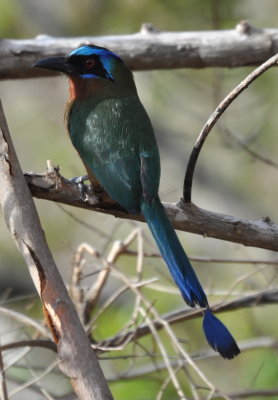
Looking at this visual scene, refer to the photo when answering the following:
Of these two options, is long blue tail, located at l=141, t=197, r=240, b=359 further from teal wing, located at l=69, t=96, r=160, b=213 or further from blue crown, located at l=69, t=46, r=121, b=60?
blue crown, located at l=69, t=46, r=121, b=60

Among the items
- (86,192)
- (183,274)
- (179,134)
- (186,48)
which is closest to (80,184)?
(86,192)

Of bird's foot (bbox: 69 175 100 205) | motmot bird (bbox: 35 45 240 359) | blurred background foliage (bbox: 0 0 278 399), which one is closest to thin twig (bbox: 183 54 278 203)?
motmot bird (bbox: 35 45 240 359)

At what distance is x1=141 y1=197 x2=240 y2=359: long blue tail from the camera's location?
253 centimetres

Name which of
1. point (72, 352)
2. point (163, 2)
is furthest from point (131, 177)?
point (163, 2)

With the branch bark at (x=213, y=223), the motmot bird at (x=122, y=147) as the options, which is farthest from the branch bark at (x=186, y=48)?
the branch bark at (x=213, y=223)

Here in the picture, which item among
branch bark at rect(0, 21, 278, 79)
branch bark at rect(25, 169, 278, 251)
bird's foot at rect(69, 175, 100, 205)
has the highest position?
branch bark at rect(0, 21, 278, 79)

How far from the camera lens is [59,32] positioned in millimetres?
7066

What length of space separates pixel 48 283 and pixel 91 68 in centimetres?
136

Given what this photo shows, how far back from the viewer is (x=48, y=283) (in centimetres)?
229

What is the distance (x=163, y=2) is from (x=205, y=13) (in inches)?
28.3

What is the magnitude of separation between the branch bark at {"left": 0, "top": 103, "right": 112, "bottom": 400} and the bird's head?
2.86 ft

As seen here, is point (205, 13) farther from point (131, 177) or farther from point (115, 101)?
point (131, 177)

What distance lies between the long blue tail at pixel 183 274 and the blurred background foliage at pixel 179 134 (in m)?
2.48

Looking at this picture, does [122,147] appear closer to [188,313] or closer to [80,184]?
[80,184]
